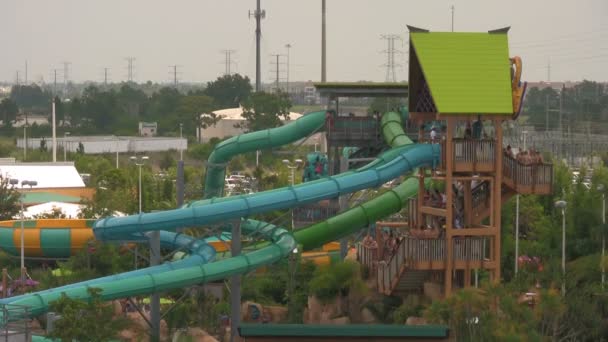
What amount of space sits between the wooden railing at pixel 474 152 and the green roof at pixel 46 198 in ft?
111

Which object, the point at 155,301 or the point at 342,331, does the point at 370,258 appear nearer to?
the point at 155,301

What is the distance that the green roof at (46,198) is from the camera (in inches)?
2776

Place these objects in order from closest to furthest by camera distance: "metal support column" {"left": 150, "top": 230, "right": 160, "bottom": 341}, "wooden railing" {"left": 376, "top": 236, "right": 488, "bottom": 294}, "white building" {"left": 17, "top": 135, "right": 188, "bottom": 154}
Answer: "wooden railing" {"left": 376, "top": 236, "right": 488, "bottom": 294}, "metal support column" {"left": 150, "top": 230, "right": 160, "bottom": 341}, "white building" {"left": 17, "top": 135, "right": 188, "bottom": 154}

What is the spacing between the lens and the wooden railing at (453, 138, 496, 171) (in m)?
39.2

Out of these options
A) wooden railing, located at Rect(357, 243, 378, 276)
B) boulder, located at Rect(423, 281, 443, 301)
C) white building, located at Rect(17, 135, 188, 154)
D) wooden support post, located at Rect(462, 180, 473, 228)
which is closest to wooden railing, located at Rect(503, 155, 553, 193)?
wooden support post, located at Rect(462, 180, 473, 228)

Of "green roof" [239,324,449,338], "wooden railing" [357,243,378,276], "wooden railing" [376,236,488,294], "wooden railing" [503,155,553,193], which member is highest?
"wooden railing" [503,155,553,193]

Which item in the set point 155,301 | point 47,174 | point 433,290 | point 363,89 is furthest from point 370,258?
point 47,174

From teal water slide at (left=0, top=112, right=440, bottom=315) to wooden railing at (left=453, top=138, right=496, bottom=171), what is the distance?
2.12 m

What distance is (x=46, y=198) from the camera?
2832 inches

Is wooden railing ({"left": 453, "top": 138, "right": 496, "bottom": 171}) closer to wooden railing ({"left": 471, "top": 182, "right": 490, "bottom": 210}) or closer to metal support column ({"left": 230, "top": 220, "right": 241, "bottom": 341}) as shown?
wooden railing ({"left": 471, "top": 182, "right": 490, "bottom": 210})

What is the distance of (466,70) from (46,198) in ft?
117

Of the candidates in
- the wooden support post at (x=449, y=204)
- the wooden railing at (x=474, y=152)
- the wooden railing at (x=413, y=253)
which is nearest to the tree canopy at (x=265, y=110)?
the wooden railing at (x=413, y=253)

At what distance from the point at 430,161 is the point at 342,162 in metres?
5.97

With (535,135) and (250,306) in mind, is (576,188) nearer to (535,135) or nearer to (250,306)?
(250,306)
